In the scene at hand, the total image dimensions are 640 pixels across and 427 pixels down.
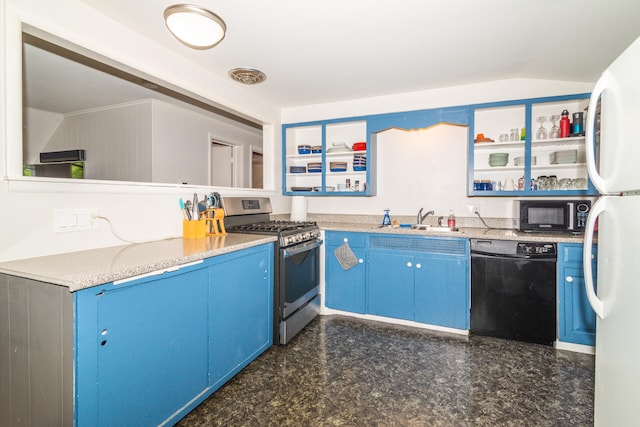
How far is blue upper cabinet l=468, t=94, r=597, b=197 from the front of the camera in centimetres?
285

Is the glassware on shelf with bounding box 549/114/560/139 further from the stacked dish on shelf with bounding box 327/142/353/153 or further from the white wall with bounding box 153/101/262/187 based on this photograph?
the white wall with bounding box 153/101/262/187

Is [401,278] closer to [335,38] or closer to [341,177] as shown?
[341,177]

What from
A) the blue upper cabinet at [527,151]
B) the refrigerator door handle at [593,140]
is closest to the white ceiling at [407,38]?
the blue upper cabinet at [527,151]

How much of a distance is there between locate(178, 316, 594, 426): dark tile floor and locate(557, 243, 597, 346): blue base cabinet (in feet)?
0.55

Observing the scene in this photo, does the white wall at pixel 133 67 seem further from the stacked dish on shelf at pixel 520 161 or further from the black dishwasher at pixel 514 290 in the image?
the black dishwasher at pixel 514 290

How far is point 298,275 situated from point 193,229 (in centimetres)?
100

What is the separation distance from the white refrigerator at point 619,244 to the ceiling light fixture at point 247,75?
2.38 m

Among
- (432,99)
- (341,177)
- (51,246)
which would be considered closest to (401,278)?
(341,177)

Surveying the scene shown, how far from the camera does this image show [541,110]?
305 centimetres

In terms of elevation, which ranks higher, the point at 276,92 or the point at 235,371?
the point at 276,92

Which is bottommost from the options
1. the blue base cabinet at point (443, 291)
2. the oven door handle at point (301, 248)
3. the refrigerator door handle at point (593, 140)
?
the blue base cabinet at point (443, 291)

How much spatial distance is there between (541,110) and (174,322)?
3622 mm

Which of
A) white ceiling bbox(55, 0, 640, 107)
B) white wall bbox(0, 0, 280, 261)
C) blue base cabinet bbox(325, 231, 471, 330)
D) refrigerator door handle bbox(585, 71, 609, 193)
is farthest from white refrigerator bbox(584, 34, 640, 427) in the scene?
white wall bbox(0, 0, 280, 261)

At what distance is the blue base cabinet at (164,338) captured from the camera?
4.11 feet
